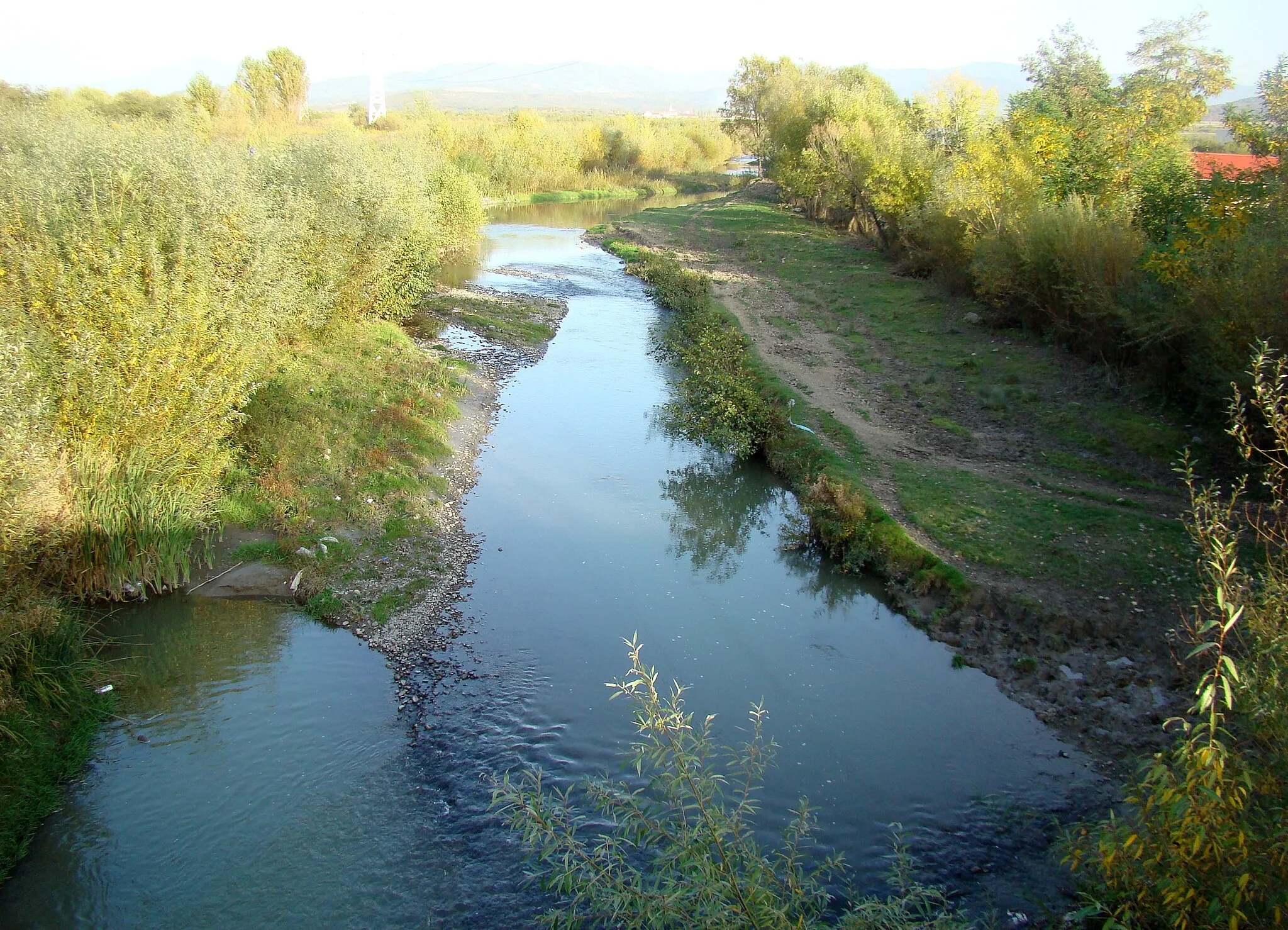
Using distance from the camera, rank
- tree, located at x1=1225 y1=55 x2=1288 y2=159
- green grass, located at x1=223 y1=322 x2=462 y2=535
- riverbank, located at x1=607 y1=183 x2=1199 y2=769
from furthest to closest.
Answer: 1. tree, located at x1=1225 y1=55 x2=1288 y2=159
2. green grass, located at x1=223 y1=322 x2=462 y2=535
3. riverbank, located at x1=607 y1=183 x2=1199 y2=769

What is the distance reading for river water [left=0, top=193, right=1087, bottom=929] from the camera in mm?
7336

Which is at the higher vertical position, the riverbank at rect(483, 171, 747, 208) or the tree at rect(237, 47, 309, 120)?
the tree at rect(237, 47, 309, 120)

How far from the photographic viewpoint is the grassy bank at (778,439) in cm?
1270

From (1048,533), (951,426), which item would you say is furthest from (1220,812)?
(951,426)

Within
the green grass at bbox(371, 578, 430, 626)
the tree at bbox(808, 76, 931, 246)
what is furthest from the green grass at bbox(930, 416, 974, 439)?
the tree at bbox(808, 76, 931, 246)

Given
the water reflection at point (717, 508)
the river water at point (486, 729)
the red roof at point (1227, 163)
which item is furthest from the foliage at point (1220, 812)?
the red roof at point (1227, 163)

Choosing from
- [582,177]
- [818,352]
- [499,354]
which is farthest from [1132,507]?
[582,177]

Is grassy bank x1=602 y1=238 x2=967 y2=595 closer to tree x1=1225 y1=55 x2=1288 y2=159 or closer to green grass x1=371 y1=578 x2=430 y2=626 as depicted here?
green grass x1=371 y1=578 x2=430 y2=626

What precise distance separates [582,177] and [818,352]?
186 ft

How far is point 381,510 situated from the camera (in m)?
13.9

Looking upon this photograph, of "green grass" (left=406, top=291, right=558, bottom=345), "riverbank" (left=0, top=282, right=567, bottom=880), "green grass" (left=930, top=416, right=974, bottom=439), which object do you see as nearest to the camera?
"riverbank" (left=0, top=282, right=567, bottom=880)

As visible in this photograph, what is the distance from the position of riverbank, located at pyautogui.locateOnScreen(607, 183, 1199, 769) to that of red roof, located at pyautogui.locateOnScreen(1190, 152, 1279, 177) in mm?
4711

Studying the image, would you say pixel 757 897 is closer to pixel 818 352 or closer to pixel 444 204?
pixel 818 352

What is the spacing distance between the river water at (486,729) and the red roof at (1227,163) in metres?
11.7
